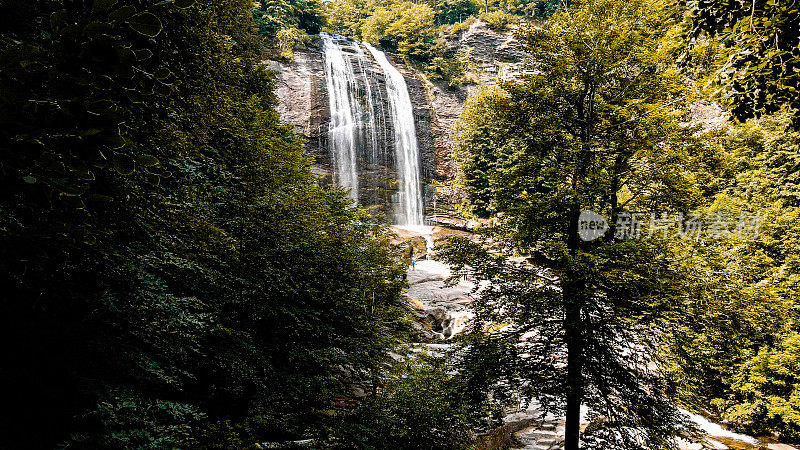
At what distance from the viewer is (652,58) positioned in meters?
5.67

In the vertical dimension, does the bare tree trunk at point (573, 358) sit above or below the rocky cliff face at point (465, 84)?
below

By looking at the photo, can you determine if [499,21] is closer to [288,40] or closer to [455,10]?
[455,10]

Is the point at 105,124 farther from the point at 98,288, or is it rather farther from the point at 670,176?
the point at 670,176

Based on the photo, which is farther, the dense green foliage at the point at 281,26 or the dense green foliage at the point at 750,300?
the dense green foliage at the point at 281,26

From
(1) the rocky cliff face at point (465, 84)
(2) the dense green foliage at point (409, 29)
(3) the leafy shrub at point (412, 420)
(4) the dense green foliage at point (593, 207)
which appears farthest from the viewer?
(2) the dense green foliage at point (409, 29)

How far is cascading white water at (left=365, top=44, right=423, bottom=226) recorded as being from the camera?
26.9 meters

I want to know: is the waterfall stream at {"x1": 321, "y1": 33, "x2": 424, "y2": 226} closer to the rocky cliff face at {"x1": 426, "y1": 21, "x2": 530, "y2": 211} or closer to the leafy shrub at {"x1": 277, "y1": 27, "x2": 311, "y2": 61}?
the rocky cliff face at {"x1": 426, "y1": 21, "x2": 530, "y2": 211}

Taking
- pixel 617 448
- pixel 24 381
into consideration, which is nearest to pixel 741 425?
pixel 617 448

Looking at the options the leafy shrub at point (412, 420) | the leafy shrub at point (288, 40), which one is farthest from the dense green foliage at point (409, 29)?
the leafy shrub at point (412, 420)

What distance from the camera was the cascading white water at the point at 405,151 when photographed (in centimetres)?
2694

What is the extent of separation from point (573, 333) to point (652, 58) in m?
4.64

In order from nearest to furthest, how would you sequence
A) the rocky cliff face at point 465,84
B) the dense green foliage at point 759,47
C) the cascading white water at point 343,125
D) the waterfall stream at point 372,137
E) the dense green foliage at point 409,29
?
the dense green foliage at point 759,47 < the cascading white water at point 343,125 < the waterfall stream at point 372,137 < the rocky cliff face at point 465,84 < the dense green foliage at point 409,29

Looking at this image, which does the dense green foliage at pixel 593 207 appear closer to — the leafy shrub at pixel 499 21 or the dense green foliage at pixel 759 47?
the dense green foliage at pixel 759 47

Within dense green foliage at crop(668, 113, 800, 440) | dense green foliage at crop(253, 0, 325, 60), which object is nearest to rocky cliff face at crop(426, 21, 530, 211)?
dense green foliage at crop(253, 0, 325, 60)
